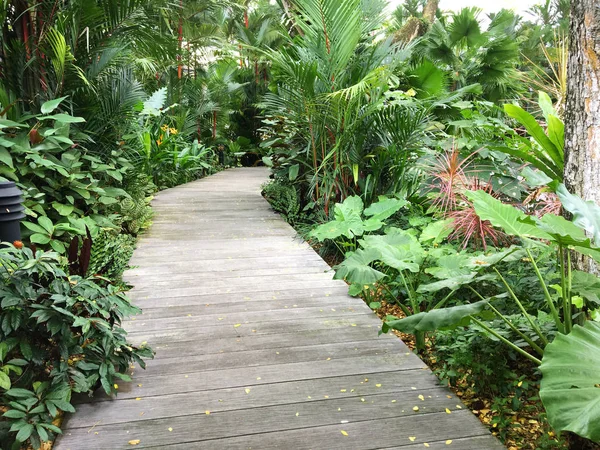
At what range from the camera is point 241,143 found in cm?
1258

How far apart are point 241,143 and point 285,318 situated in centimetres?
1012

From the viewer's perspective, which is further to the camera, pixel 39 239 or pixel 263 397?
pixel 39 239

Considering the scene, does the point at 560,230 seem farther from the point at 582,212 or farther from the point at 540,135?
the point at 540,135

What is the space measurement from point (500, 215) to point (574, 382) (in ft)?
3.09

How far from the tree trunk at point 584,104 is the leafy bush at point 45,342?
6.87ft

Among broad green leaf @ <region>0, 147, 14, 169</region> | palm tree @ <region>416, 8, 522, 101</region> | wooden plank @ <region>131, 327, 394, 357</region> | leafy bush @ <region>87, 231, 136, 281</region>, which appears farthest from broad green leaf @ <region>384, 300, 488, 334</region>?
palm tree @ <region>416, 8, 522, 101</region>

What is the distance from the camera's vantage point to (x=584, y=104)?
2236 millimetres

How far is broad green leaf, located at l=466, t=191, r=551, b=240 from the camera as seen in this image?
6.21 ft

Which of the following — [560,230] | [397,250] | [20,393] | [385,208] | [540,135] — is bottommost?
[20,393]

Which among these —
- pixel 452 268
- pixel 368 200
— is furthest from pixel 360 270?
pixel 368 200

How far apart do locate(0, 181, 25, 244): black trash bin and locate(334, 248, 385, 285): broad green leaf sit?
1.60 m

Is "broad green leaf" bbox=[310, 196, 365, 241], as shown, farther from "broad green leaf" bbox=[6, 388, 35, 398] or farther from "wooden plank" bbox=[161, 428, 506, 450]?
"broad green leaf" bbox=[6, 388, 35, 398]

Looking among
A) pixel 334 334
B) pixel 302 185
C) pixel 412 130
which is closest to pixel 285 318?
pixel 334 334

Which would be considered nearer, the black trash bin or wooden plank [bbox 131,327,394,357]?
the black trash bin
